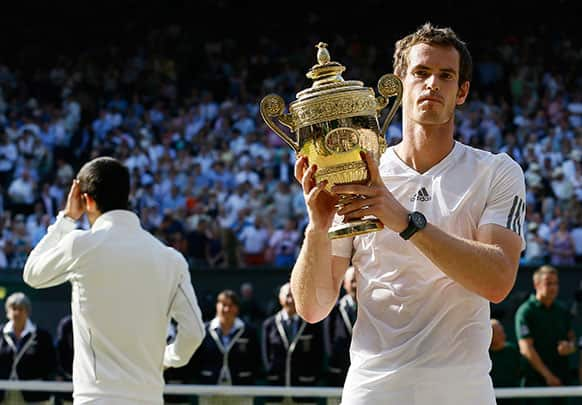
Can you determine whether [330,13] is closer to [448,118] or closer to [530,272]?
[530,272]

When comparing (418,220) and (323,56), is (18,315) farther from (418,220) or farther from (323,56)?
(418,220)

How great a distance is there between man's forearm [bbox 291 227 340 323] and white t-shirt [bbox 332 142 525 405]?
0.11 meters

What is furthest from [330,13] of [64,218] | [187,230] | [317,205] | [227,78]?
[317,205]

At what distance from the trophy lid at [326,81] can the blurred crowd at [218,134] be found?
1039 cm

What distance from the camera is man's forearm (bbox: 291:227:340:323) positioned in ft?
10.8

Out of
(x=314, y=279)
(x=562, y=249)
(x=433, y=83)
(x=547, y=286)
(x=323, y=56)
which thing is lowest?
(x=314, y=279)

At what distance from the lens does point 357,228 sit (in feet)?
10.2

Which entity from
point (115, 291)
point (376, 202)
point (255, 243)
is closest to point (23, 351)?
point (115, 291)

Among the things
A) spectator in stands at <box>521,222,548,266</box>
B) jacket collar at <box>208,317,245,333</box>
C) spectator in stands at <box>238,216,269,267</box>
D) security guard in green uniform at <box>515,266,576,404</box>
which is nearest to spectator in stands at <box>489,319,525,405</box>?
security guard in green uniform at <box>515,266,576,404</box>

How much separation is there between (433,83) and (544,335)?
6.42 m

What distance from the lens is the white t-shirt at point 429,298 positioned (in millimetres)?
3209

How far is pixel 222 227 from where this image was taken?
1542 centimetres

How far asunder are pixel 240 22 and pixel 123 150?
7973mm

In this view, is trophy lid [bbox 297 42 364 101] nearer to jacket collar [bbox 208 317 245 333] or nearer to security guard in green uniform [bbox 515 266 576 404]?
security guard in green uniform [bbox 515 266 576 404]
